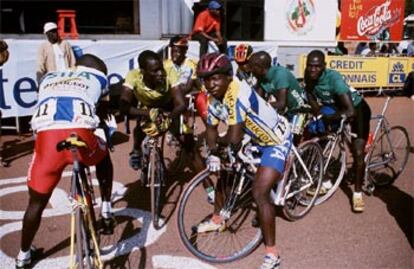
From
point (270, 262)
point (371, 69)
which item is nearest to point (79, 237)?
point (270, 262)

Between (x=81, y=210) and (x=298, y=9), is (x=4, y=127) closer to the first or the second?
(x=81, y=210)

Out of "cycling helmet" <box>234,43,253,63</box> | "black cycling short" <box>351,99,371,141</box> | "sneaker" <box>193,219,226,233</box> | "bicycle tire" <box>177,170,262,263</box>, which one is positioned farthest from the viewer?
"cycling helmet" <box>234,43,253,63</box>

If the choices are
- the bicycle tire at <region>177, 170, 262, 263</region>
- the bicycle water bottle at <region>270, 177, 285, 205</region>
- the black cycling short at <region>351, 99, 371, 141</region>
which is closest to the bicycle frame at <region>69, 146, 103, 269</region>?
the bicycle tire at <region>177, 170, 262, 263</region>

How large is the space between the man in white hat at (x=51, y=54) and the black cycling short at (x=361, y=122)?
5193 millimetres

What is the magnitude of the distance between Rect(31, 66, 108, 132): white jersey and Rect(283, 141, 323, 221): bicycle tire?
217cm

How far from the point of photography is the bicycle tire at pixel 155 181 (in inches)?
185

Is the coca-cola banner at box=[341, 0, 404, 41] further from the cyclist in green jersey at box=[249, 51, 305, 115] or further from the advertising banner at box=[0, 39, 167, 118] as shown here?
the cyclist in green jersey at box=[249, 51, 305, 115]

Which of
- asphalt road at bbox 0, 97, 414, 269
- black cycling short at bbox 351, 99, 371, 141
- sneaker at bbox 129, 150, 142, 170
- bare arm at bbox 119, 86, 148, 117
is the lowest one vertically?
asphalt road at bbox 0, 97, 414, 269

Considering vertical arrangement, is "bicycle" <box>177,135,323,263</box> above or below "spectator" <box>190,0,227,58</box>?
below

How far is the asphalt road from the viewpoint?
407cm

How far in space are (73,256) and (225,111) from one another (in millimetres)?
1647

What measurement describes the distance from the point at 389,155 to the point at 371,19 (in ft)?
39.6

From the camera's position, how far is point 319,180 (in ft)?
17.2

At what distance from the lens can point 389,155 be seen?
587 centimetres
